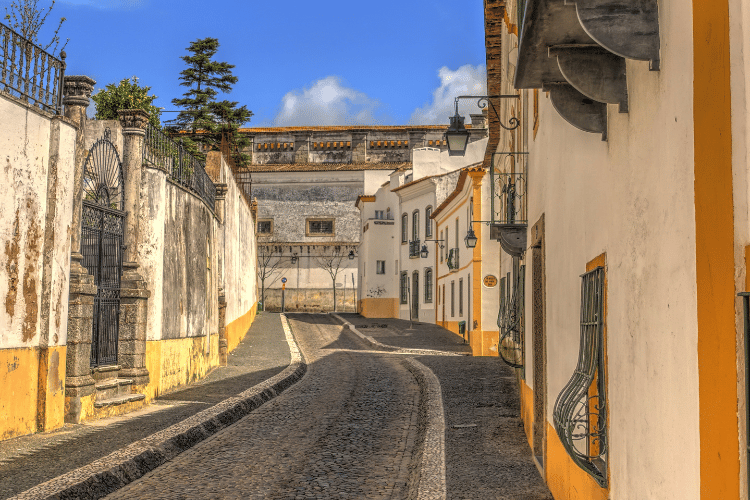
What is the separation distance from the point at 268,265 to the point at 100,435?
39549 millimetres

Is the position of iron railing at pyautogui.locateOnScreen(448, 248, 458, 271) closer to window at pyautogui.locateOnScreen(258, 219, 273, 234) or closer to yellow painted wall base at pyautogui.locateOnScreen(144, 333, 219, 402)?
yellow painted wall base at pyautogui.locateOnScreen(144, 333, 219, 402)

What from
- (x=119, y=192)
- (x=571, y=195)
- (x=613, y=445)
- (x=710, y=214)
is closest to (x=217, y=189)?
(x=119, y=192)

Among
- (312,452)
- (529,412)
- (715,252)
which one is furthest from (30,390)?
(715,252)

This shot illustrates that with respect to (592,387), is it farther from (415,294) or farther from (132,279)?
(415,294)

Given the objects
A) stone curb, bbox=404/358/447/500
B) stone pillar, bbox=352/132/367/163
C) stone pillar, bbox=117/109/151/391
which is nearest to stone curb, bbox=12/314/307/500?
stone pillar, bbox=117/109/151/391

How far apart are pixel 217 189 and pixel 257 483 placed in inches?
556

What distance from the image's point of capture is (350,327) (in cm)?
3309

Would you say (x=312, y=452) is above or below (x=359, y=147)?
below

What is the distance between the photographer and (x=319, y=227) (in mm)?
49656

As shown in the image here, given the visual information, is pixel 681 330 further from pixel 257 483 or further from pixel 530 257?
pixel 530 257

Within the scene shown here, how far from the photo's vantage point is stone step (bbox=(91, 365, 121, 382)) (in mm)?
10734

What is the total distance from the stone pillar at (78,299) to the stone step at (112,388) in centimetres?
46

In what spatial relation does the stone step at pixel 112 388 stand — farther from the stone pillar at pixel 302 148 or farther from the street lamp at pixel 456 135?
the stone pillar at pixel 302 148

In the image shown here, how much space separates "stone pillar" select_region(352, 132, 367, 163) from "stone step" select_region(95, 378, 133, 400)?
133 feet
